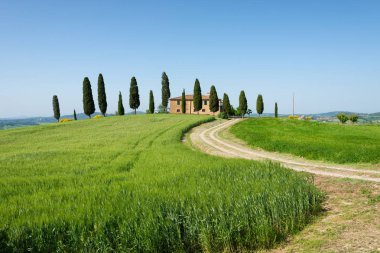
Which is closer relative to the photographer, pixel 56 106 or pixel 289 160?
pixel 289 160

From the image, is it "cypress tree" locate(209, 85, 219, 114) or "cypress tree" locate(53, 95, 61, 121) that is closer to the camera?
"cypress tree" locate(209, 85, 219, 114)

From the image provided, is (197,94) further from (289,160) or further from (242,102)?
(289,160)

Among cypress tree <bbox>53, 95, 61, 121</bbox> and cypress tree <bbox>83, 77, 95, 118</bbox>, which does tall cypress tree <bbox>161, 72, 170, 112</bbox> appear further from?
cypress tree <bbox>53, 95, 61, 121</bbox>

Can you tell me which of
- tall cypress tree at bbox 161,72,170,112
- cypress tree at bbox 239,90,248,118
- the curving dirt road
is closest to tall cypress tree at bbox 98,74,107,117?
tall cypress tree at bbox 161,72,170,112

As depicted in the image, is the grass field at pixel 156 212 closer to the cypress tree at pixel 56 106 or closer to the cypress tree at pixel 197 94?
the cypress tree at pixel 197 94

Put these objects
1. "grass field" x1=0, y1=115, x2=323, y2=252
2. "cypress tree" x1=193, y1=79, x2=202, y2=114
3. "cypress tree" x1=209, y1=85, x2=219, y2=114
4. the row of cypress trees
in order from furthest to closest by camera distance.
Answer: "cypress tree" x1=193, y1=79, x2=202, y2=114 < "cypress tree" x1=209, y1=85, x2=219, y2=114 < the row of cypress trees < "grass field" x1=0, y1=115, x2=323, y2=252

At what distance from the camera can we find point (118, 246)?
7566 mm

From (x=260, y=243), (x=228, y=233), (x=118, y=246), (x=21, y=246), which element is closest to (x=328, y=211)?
(x=260, y=243)

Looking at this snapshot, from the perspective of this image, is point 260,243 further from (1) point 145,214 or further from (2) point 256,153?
(2) point 256,153

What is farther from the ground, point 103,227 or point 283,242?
point 103,227

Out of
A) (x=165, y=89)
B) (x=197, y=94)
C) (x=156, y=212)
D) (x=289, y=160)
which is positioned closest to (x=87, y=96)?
(x=165, y=89)

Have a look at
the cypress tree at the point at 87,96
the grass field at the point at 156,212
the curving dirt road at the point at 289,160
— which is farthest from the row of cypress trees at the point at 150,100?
the grass field at the point at 156,212

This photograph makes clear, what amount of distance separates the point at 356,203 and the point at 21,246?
451 inches

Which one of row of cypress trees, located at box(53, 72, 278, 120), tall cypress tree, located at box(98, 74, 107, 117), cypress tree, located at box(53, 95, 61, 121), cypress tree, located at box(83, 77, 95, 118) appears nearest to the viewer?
cypress tree, located at box(83, 77, 95, 118)
